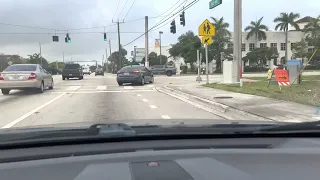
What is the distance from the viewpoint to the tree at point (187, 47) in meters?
71.9

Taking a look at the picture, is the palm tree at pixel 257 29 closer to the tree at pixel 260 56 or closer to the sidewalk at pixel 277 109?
the tree at pixel 260 56

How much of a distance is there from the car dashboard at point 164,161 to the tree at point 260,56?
74.0 m

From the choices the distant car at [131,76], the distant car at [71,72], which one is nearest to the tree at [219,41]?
the distant car at [71,72]

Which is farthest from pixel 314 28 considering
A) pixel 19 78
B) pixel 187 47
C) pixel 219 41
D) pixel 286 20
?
pixel 19 78

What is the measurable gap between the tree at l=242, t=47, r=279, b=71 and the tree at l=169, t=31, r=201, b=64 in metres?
11.5

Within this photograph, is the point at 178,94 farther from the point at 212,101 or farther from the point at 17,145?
the point at 17,145

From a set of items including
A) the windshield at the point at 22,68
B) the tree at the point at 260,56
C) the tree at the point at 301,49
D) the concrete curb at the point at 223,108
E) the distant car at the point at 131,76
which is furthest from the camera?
the tree at the point at 260,56

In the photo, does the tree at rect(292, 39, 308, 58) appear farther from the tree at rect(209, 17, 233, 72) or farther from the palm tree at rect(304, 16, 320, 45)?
the tree at rect(209, 17, 233, 72)

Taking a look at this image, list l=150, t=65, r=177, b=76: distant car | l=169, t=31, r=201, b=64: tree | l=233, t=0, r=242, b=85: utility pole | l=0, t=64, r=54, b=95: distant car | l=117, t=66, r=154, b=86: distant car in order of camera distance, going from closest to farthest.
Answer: l=0, t=64, r=54, b=95: distant car, l=233, t=0, r=242, b=85: utility pole, l=117, t=66, r=154, b=86: distant car, l=150, t=65, r=177, b=76: distant car, l=169, t=31, r=201, b=64: tree

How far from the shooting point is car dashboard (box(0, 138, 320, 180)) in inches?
85.0

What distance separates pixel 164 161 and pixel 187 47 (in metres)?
73.1

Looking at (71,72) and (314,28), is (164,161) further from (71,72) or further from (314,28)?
(314,28)

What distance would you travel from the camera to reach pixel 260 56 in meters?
76.1

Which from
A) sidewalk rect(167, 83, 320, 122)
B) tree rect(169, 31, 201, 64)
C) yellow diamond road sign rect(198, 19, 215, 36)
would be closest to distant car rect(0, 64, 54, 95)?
yellow diamond road sign rect(198, 19, 215, 36)
